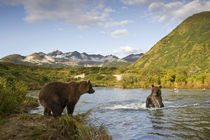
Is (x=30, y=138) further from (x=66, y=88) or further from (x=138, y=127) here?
(x=138, y=127)

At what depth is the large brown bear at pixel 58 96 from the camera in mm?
7756

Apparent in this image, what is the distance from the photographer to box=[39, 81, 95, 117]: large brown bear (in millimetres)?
7756

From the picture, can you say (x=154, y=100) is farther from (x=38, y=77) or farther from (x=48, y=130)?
(x=38, y=77)

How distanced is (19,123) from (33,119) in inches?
33.0

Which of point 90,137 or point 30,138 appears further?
point 90,137

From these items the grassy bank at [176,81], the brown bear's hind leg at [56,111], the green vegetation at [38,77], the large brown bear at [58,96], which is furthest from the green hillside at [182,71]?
the brown bear's hind leg at [56,111]

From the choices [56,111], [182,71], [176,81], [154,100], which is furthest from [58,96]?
[182,71]

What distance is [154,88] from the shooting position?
14320mm

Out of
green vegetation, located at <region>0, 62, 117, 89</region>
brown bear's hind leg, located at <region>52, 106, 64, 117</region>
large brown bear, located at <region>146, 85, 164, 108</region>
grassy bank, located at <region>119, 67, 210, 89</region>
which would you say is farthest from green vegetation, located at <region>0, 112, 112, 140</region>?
grassy bank, located at <region>119, 67, 210, 89</region>

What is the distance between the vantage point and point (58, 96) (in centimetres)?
798

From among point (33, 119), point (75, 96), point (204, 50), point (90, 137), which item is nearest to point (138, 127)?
point (75, 96)

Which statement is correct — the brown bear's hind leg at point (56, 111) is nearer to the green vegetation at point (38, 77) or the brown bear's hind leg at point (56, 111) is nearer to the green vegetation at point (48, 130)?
the green vegetation at point (48, 130)

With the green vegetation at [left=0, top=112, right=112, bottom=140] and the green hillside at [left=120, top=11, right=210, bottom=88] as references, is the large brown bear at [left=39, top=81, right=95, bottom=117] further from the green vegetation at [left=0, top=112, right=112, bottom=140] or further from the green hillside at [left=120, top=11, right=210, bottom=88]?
the green hillside at [left=120, top=11, right=210, bottom=88]

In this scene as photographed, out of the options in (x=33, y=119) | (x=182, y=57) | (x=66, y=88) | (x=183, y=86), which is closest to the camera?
(x=33, y=119)
